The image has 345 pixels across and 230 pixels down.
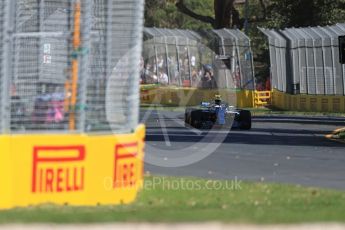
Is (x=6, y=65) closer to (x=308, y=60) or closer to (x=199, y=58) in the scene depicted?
(x=308, y=60)

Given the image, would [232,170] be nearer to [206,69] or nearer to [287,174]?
[287,174]

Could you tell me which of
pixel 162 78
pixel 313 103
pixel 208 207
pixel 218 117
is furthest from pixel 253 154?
pixel 162 78

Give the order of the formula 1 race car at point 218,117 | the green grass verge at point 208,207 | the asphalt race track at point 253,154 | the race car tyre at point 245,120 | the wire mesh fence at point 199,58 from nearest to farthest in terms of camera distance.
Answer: the green grass verge at point 208,207 → the asphalt race track at point 253,154 → the formula 1 race car at point 218,117 → the race car tyre at point 245,120 → the wire mesh fence at point 199,58

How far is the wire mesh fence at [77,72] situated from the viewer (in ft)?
35.1

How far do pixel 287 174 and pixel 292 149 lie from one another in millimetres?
5736

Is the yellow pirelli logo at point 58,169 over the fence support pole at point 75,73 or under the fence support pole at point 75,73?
under

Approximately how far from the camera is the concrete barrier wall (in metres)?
44.5

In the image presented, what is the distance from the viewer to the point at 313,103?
45.6 metres

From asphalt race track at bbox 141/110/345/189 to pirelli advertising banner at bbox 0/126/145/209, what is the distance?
4.07 meters

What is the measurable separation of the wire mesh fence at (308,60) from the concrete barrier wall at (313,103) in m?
0.34

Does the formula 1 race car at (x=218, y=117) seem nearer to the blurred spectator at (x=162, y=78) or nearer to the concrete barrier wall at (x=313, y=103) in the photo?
the concrete barrier wall at (x=313, y=103)

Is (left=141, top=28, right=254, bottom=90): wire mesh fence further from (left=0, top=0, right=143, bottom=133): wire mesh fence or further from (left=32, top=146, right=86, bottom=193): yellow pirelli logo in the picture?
(left=32, top=146, right=86, bottom=193): yellow pirelli logo

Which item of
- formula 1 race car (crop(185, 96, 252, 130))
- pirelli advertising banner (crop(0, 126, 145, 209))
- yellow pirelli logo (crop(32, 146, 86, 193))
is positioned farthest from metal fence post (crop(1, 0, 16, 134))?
formula 1 race car (crop(185, 96, 252, 130))

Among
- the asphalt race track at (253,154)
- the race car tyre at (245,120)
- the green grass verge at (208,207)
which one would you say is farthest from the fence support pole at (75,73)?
the race car tyre at (245,120)
